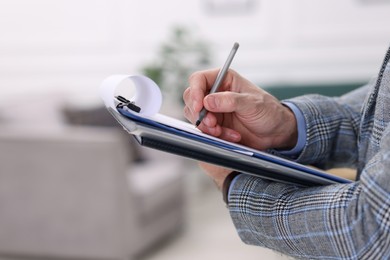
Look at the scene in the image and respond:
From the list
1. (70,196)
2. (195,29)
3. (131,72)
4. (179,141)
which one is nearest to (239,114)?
(179,141)

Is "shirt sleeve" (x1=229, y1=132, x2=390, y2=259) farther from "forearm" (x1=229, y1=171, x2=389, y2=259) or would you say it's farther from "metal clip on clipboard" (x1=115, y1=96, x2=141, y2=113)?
"metal clip on clipboard" (x1=115, y1=96, x2=141, y2=113)

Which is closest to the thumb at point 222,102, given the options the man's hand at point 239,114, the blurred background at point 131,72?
the man's hand at point 239,114

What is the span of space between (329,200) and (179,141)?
19 centimetres

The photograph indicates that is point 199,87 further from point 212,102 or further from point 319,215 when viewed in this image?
point 319,215

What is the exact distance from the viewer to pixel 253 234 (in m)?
0.88

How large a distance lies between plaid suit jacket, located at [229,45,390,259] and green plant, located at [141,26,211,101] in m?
3.41

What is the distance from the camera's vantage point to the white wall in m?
4.60

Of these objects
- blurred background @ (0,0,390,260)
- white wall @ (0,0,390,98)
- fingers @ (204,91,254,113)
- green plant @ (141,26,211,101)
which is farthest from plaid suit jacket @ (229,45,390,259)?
white wall @ (0,0,390,98)

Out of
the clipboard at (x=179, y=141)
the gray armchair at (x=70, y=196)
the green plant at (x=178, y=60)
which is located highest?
the clipboard at (x=179, y=141)

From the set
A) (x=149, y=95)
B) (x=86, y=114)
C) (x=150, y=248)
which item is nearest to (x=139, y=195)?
(x=150, y=248)

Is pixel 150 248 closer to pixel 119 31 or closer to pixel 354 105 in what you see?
pixel 119 31

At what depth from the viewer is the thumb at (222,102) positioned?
88 cm

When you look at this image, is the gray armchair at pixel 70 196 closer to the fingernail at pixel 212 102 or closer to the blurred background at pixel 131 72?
the blurred background at pixel 131 72

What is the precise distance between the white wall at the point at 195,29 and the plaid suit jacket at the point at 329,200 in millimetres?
3611
